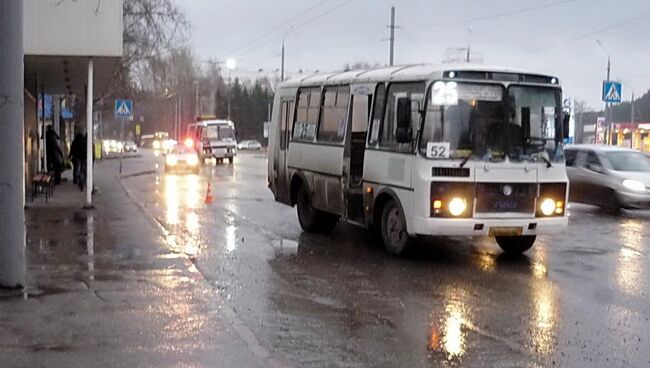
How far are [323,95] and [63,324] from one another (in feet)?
26.9

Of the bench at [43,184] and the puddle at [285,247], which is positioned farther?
the bench at [43,184]

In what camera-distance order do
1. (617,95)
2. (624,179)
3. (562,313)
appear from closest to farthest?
(562,313), (624,179), (617,95)

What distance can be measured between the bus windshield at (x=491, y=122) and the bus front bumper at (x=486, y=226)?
892 millimetres

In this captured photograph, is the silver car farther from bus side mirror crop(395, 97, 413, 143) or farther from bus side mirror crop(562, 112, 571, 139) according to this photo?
bus side mirror crop(395, 97, 413, 143)

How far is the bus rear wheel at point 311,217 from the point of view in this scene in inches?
635

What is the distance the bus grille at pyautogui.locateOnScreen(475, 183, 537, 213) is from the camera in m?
12.3

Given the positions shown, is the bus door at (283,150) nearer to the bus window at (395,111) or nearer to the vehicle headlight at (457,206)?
the bus window at (395,111)

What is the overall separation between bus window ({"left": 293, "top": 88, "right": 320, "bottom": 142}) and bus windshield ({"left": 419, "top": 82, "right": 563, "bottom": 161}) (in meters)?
4.00

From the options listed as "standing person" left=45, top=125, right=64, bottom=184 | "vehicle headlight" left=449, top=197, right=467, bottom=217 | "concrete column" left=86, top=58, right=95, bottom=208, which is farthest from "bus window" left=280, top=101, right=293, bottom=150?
"standing person" left=45, top=125, right=64, bottom=184

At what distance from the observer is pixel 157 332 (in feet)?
26.9

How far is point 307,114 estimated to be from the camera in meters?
16.4

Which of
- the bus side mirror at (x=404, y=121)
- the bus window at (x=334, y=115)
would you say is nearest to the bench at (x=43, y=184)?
the bus window at (x=334, y=115)

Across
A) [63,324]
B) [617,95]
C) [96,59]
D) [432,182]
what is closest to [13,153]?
[63,324]

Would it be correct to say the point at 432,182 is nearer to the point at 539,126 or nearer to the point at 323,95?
the point at 539,126
